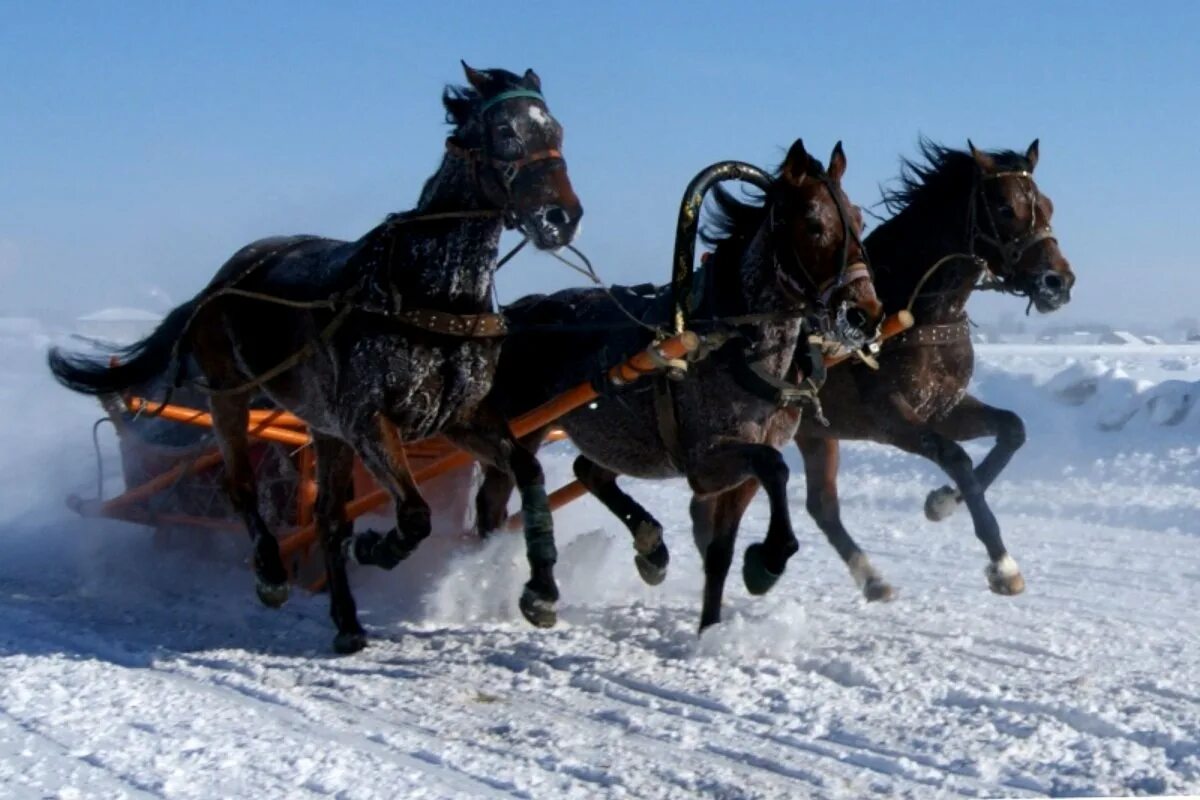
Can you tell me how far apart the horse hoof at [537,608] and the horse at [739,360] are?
767 millimetres

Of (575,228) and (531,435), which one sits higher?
(575,228)

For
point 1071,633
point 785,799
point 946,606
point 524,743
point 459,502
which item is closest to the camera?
point 785,799

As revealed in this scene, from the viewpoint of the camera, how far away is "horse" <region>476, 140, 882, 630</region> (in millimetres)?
5484

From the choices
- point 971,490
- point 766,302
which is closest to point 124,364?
point 766,302

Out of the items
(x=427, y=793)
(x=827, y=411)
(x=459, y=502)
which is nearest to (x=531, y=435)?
(x=459, y=502)

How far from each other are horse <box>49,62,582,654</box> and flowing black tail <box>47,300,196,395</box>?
41.8 inches

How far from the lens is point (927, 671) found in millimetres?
5453

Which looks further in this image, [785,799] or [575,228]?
[575,228]

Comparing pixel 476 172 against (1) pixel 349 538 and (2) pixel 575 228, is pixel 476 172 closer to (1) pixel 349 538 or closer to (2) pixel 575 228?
(2) pixel 575 228

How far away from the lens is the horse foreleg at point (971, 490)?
6.50 m

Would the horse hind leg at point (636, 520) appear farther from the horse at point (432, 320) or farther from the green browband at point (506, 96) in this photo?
the green browband at point (506, 96)

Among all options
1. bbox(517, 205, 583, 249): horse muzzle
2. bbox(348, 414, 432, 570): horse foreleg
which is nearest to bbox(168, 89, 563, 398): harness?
bbox(517, 205, 583, 249): horse muzzle

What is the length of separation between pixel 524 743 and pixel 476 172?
2.26 metres

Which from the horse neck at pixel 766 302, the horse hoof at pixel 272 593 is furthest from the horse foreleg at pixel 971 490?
the horse hoof at pixel 272 593
